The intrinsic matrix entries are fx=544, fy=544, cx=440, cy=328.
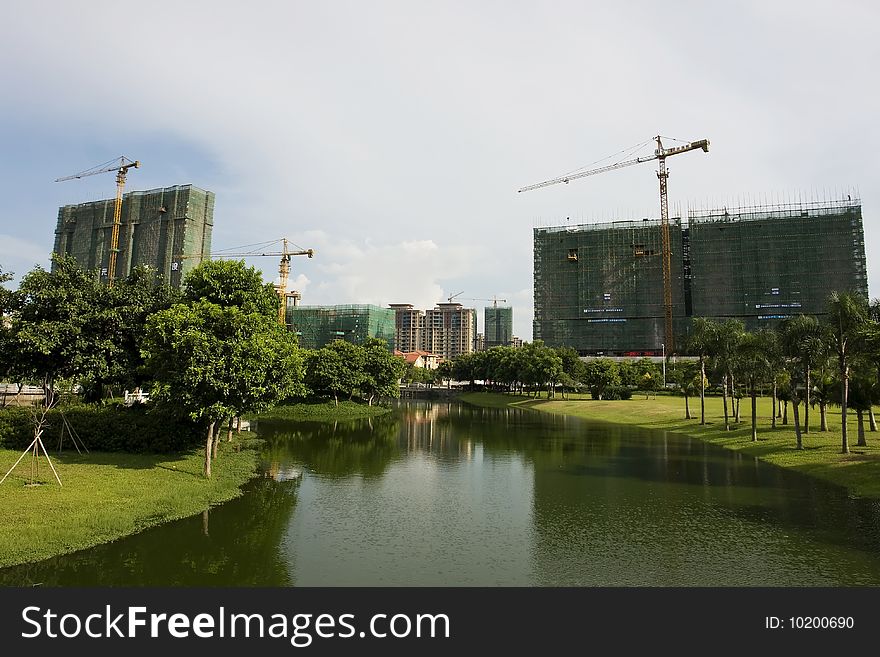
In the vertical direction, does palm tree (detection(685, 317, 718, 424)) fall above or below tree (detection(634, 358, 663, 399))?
above

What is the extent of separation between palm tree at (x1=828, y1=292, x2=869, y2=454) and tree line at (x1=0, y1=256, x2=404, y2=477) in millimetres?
38631

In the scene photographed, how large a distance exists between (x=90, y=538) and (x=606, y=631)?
19.4 metres

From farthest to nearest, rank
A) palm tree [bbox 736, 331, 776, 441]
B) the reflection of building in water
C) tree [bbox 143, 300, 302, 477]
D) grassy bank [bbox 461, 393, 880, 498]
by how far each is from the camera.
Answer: the reflection of building in water → palm tree [bbox 736, 331, 776, 441] → grassy bank [bbox 461, 393, 880, 498] → tree [bbox 143, 300, 302, 477]

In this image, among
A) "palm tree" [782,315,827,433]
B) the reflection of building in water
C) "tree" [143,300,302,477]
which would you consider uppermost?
"palm tree" [782,315,827,433]

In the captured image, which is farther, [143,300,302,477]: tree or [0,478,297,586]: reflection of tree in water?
[143,300,302,477]: tree

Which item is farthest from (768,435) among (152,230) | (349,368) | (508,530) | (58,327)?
(152,230)

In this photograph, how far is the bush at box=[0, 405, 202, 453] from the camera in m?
35.8

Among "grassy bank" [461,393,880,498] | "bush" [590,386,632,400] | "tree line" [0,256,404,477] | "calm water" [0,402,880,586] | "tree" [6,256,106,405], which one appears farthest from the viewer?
"bush" [590,386,632,400]

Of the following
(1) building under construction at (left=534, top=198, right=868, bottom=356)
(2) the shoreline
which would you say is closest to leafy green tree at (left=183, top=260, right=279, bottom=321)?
(2) the shoreline

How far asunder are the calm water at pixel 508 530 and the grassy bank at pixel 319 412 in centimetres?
3508

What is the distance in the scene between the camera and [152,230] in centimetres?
17275

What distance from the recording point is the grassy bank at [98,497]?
67.3 ft

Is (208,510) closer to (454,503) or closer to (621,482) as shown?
(454,503)

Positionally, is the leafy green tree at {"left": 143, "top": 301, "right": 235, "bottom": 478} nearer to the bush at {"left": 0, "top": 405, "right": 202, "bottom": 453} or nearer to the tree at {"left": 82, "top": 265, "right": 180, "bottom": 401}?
the tree at {"left": 82, "top": 265, "right": 180, "bottom": 401}
